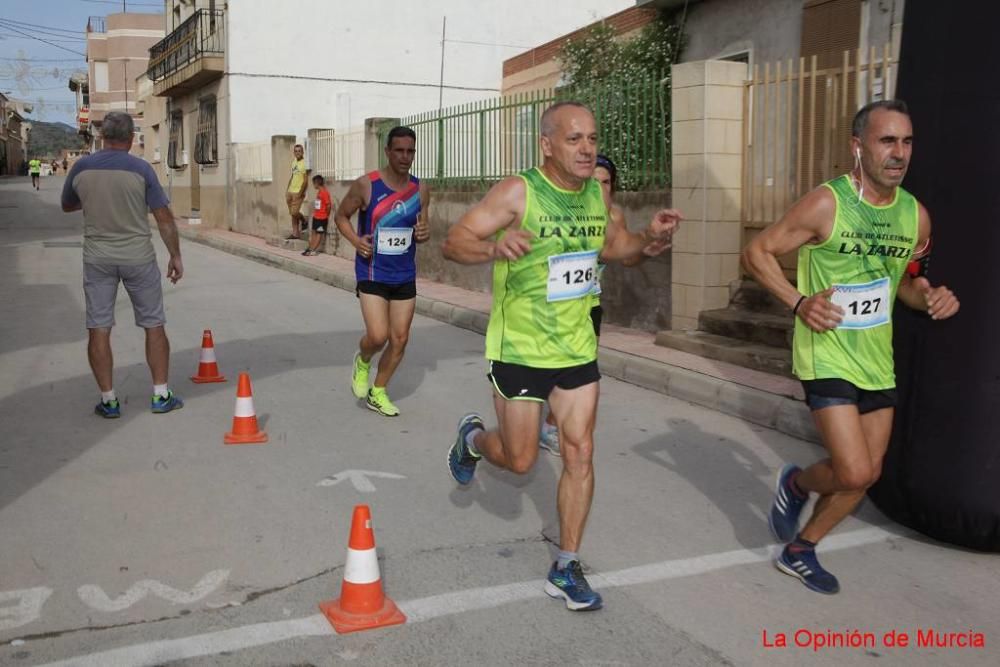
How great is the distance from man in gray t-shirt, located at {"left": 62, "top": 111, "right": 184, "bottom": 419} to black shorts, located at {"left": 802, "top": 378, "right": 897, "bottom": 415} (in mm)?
4559

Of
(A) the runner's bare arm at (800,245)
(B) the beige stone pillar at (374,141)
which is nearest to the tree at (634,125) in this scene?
(A) the runner's bare arm at (800,245)

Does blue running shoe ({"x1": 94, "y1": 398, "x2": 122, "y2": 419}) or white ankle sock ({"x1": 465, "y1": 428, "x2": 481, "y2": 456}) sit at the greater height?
white ankle sock ({"x1": 465, "y1": 428, "x2": 481, "y2": 456})

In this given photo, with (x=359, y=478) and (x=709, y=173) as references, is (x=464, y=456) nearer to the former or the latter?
(x=359, y=478)

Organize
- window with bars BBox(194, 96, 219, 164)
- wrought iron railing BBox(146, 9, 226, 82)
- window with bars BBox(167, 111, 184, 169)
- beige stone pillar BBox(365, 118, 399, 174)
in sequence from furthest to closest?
window with bars BBox(167, 111, 184, 169)
window with bars BBox(194, 96, 219, 164)
wrought iron railing BBox(146, 9, 226, 82)
beige stone pillar BBox(365, 118, 399, 174)

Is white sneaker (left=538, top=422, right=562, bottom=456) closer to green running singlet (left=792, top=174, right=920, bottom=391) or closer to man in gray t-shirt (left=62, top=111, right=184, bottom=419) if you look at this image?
green running singlet (left=792, top=174, right=920, bottom=391)

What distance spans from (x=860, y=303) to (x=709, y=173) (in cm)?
587

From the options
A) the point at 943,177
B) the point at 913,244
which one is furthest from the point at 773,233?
the point at 943,177

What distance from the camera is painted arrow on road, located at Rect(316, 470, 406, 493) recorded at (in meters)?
5.57

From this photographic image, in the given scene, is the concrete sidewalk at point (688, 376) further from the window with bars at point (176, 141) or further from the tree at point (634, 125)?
the window with bars at point (176, 141)

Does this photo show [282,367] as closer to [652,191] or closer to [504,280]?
[652,191]

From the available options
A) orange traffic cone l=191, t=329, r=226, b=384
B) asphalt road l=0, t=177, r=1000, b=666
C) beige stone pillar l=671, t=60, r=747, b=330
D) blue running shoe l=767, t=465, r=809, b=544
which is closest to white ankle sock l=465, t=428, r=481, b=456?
asphalt road l=0, t=177, r=1000, b=666

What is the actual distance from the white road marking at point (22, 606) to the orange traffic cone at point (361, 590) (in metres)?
1.09

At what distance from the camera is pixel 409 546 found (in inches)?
182

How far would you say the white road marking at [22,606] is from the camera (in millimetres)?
3773
